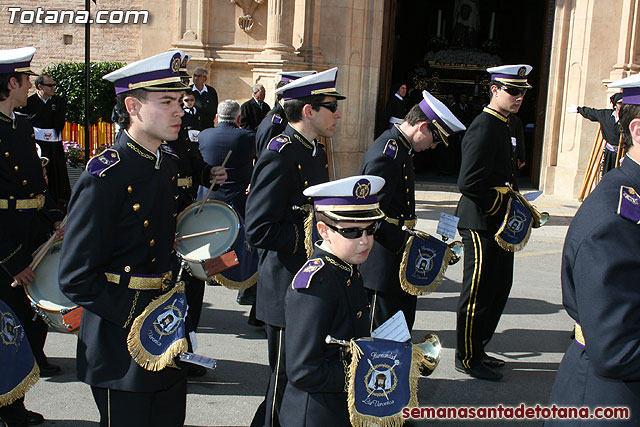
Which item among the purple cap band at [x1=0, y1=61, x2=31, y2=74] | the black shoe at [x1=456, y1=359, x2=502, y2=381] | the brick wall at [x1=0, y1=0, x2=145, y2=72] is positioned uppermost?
the brick wall at [x1=0, y1=0, x2=145, y2=72]

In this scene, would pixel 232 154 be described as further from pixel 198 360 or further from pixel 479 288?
pixel 198 360

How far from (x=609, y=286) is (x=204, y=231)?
2.83m

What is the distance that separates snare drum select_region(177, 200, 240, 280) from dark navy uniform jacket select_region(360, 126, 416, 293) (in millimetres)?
947

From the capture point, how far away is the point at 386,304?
491 cm

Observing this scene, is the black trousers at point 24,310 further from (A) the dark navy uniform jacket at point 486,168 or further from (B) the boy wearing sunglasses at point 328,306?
(A) the dark navy uniform jacket at point 486,168

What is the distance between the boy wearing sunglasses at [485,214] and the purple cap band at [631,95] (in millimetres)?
2682

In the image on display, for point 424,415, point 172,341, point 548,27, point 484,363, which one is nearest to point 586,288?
point 172,341

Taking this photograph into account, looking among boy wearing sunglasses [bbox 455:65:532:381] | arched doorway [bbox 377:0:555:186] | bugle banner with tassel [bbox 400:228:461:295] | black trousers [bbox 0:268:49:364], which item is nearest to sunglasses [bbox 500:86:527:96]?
boy wearing sunglasses [bbox 455:65:532:381]

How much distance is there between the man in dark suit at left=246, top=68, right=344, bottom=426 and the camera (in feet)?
13.3

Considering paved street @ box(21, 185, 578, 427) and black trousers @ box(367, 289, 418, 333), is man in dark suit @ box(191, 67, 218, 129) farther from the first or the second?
black trousers @ box(367, 289, 418, 333)

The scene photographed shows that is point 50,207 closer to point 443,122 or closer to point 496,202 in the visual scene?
point 443,122

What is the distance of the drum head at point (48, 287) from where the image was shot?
14.0 ft

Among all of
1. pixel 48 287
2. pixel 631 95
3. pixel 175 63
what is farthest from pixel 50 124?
pixel 631 95

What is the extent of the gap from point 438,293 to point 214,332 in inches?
106
